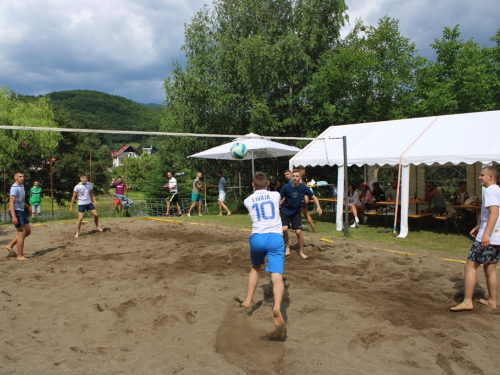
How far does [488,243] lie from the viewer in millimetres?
4672

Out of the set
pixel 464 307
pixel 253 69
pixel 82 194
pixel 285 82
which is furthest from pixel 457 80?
pixel 464 307

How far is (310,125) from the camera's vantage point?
69.3 feet

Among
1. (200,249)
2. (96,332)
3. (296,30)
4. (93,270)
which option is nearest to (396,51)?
(296,30)

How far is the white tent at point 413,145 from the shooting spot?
9790mm

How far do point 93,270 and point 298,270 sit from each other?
3.32 m

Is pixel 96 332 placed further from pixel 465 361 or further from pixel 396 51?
pixel 396 51

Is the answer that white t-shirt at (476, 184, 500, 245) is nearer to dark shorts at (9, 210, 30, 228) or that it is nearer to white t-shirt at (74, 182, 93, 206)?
dark shorts at (9, 210, 30, 228)

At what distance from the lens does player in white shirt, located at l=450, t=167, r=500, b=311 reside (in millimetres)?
4684

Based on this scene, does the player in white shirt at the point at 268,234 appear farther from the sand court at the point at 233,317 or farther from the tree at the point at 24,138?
the tree at the point at 24,138

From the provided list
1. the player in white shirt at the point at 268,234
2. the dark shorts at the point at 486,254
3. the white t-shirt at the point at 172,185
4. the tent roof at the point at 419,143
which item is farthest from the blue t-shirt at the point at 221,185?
the dark shorts at the point at 486,254

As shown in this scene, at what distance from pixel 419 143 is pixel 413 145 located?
155 millimetres

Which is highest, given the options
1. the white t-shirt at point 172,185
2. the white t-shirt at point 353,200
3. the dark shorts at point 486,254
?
the white t-shirt at point 172,185

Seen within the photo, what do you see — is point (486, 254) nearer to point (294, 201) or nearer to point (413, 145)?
point (294, 201)

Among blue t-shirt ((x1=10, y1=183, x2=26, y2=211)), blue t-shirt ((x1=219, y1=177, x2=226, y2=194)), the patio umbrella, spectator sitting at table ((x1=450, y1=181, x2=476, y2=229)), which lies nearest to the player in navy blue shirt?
blue t-shirt ((x1=10, y1=183, x2=26, y2=211))
